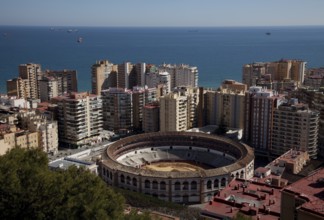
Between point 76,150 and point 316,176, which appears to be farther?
point 76,150

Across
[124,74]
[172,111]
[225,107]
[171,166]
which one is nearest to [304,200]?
[171,166]

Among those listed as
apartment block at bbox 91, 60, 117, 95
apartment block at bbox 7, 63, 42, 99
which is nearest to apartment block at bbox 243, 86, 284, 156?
apartment block at bbox 91, 60, 117, 95

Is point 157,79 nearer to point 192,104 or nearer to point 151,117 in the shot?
point 192,104

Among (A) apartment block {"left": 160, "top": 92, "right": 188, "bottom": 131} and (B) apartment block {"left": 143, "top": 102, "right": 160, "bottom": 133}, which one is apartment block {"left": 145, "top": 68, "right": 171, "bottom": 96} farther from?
(A) apartment block {"left": 160, "top": 92, "right": 188, "bottom": 131}

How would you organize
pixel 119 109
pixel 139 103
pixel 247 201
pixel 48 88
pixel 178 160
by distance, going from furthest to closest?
pixel 48 88 < pixel 139 103 < pixel 119 109 < pixel 178 160 < pixel 247 201

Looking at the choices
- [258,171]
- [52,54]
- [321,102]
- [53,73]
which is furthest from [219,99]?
[52,54]

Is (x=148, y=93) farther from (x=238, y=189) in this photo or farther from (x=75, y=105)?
(x=238, y=189)
